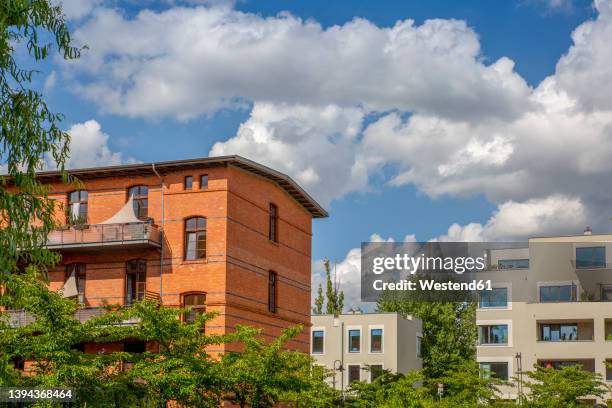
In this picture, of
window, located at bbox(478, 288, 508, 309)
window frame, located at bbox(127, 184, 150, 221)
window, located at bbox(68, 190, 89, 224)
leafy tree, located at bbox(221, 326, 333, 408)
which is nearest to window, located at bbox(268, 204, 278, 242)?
window frame, located at bbox(127, 184, 150, 221)

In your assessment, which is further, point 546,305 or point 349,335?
point 349,335

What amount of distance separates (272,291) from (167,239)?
7.03 metres

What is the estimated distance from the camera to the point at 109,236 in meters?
41.6

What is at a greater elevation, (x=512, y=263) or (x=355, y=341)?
(x=512, y=263)

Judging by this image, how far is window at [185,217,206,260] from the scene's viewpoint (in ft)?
137

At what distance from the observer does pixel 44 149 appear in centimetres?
1437

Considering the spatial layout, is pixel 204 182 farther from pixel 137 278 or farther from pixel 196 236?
pixel 137 278

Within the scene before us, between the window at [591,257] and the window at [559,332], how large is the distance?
5405 millimetres

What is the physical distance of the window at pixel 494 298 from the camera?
67.6 meters

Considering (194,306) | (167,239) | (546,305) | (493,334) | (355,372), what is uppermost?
(167,239)

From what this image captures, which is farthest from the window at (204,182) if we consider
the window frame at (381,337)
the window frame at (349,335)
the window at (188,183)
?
the window frame at (349,335)

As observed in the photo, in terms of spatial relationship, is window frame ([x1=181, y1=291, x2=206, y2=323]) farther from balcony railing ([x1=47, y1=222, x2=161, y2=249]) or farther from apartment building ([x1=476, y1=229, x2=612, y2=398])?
apartment building ([x1=476, y1=229, x2=612, y2=398])

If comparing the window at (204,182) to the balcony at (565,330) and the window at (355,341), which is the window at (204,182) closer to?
the window at (355,341)

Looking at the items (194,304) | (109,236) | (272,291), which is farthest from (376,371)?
(109,236)
